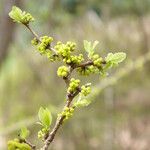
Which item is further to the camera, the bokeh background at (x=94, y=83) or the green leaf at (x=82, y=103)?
the bokeh background at (x=94, y=83)

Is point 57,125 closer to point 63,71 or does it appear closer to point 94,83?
point 63,71

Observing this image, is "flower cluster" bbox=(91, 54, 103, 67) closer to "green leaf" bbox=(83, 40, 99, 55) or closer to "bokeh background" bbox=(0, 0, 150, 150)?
"green leaf" bbox=(83, 40, 99, 55)

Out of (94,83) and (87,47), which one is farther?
(94,83)

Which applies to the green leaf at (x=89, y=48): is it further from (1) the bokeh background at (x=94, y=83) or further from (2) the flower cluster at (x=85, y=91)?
(1) the bokeh background at (x=94, y=83)

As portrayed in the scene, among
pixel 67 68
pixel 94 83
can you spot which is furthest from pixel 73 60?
pixel 94 83

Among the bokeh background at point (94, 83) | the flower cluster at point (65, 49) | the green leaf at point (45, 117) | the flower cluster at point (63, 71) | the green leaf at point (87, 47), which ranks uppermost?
the bokeh background at point (94, 83)

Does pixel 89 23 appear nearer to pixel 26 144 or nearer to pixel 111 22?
pixel 111 22

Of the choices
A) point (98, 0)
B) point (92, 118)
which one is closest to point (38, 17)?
point (98, 0)

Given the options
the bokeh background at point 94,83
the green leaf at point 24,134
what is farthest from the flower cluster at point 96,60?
the bokeh background at point 94,83

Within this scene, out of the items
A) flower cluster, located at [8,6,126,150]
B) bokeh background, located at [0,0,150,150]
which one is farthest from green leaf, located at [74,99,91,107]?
bokeh background, located at [0,0,150,150]
